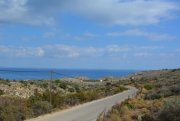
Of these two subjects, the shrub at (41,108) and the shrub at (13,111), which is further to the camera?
the shrub at (41,108)

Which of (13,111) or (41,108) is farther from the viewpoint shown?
(41,108)

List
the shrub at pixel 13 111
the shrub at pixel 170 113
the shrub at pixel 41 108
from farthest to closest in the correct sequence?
1. the shrub at pixel 41 108
2. the shrub at pixel 13 111
3. the shrub at pixel 170 113

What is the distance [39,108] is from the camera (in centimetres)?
2980

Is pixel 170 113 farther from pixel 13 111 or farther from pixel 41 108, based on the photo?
pixel 41 108

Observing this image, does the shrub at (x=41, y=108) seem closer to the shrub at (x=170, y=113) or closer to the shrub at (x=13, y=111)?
the shrub at (x=13, y=111)

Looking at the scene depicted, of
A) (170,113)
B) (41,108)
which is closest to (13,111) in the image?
(41,108)

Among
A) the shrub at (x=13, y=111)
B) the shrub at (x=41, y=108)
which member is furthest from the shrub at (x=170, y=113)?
the shrub at (x=41, y=108)

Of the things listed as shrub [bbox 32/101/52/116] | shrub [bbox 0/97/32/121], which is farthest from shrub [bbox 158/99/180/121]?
shrub [bbox 32/101/52/116]

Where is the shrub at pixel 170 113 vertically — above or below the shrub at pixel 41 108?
above

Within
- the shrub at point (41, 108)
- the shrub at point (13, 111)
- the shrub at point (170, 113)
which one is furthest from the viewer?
the shrub at point (41, 108)

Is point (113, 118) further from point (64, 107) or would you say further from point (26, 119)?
point (64, 107)

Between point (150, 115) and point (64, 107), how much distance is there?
13586mm

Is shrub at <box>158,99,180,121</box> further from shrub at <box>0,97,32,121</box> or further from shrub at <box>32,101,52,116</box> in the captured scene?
shrub at <box>32,101,52,116</box>

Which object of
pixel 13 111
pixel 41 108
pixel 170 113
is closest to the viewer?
pixel 170 113
